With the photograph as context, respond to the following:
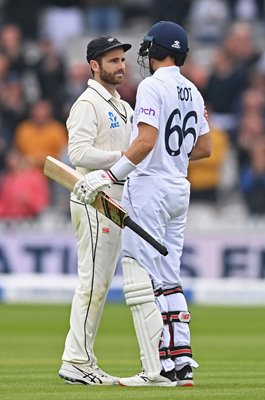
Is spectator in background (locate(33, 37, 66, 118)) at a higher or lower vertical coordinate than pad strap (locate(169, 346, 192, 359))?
higher

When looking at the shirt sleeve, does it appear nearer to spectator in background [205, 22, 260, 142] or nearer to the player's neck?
the player's neck

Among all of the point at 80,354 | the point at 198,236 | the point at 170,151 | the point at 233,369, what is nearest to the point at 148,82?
the point at 170,151

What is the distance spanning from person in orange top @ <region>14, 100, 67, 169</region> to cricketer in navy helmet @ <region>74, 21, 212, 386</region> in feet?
32.4

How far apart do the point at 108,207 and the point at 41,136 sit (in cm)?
1026

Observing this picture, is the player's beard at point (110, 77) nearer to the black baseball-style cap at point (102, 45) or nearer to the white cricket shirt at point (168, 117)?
the black baseball-style cap at point (102, 45)

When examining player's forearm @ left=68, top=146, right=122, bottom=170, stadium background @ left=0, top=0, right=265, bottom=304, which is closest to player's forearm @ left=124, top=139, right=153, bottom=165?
player's forearm @ left=68, top=146, right=122, bottom=170

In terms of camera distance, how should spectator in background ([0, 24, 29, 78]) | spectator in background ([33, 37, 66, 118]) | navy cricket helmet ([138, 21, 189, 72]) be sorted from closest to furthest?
navy cricket helmet ([138, 21, 189, 72]) < spectator in background ([33, 37, 66, 118]) < spectator in background ([0, 24, 29, 78])

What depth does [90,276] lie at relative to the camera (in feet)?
27.1

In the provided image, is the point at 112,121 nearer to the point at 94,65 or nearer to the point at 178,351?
the point at 94,65

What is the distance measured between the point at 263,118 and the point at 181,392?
434 inches

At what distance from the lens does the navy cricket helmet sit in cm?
789

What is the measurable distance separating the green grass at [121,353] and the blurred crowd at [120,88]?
165 cm

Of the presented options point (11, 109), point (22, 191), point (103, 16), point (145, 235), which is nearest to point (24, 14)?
point (103, 16)

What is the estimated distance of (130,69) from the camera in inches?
768
